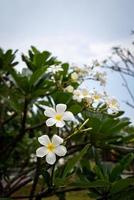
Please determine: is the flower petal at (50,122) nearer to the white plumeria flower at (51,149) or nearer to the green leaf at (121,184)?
the white plumeria flower at (51,149)

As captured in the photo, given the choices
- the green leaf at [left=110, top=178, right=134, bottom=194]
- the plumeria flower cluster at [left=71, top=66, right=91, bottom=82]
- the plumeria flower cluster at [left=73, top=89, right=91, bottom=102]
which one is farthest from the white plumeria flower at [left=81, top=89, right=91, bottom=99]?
the plumeria flower cluster at [left=71, top=66, right=91, bottom=82]

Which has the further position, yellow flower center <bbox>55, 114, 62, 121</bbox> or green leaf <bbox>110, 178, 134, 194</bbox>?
green leaf <bbox>110, 178, 134, 194</bbox>

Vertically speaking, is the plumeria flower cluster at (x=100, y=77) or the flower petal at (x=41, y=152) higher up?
the plumeria flower cluster at (x=100, y=77)

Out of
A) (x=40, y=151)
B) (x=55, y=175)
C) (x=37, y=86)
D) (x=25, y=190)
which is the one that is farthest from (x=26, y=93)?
(x=25, y=190)

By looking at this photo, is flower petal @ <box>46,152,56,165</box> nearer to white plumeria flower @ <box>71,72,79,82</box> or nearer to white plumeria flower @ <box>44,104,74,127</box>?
white plumeria flower @ <box>44,104,74,127</box>

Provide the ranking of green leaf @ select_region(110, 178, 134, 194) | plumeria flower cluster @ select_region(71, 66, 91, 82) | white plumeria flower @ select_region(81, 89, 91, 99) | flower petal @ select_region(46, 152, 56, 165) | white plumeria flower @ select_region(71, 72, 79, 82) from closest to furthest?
1. flower petal @ select_region(46, 152, 56, 165)
2. green leaf @ select_region(110, 178, 134, 194)
3. white plumeria flower @ select_region(81, 89, 91, 99)
4. white plumeria flower @ select_region(71, 72, 79, 82)
5. plumeria flower cluster @ select_region(71, 66, 91, 82)

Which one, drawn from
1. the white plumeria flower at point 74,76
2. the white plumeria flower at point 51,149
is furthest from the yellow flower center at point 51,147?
the white plumeria flower at point 74,76

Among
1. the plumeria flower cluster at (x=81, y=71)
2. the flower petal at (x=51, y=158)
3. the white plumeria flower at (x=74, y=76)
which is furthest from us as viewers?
the plumeria flower cluster at (x=81, y=71)

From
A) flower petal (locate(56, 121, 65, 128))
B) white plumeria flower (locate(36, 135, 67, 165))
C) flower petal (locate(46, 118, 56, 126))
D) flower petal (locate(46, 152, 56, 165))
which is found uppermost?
flower petal (locate(46, 118, 56, 126))

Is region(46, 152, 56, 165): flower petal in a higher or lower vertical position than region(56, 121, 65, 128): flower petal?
lower
